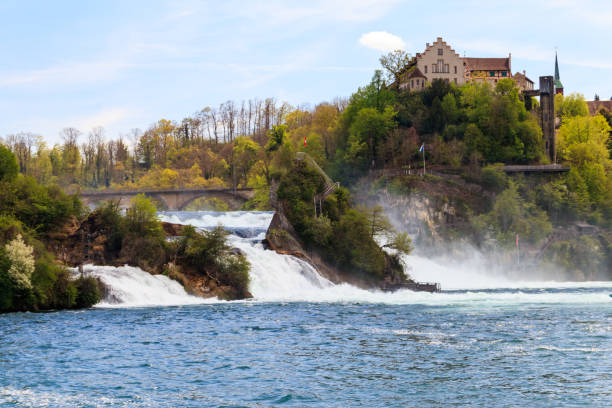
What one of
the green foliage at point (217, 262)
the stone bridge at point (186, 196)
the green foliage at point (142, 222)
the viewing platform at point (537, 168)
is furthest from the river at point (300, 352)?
the stone bridge at point (186, 196)

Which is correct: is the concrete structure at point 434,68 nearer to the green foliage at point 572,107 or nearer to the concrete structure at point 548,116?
the concrete structure at point 548,116

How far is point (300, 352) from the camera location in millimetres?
35188

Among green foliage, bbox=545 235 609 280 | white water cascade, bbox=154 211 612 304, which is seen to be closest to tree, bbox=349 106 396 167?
green foliage, bbox=545 235 609 280

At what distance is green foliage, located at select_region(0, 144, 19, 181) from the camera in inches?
2474

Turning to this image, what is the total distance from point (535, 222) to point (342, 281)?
4591cm

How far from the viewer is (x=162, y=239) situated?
192 feet

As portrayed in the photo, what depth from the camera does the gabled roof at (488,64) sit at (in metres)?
160

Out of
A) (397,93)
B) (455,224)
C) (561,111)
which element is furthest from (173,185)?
(561,111)

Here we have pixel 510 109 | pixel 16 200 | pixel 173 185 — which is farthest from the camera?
pixel 173 185

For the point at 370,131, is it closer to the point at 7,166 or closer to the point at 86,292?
the point at 7,166

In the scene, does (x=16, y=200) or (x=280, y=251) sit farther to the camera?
(x=280, y=251)

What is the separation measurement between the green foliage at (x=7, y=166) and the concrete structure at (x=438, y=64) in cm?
8433

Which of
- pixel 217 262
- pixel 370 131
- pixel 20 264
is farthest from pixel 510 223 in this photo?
pixel 20 264

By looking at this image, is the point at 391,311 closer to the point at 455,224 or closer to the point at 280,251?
the point at 280,251
